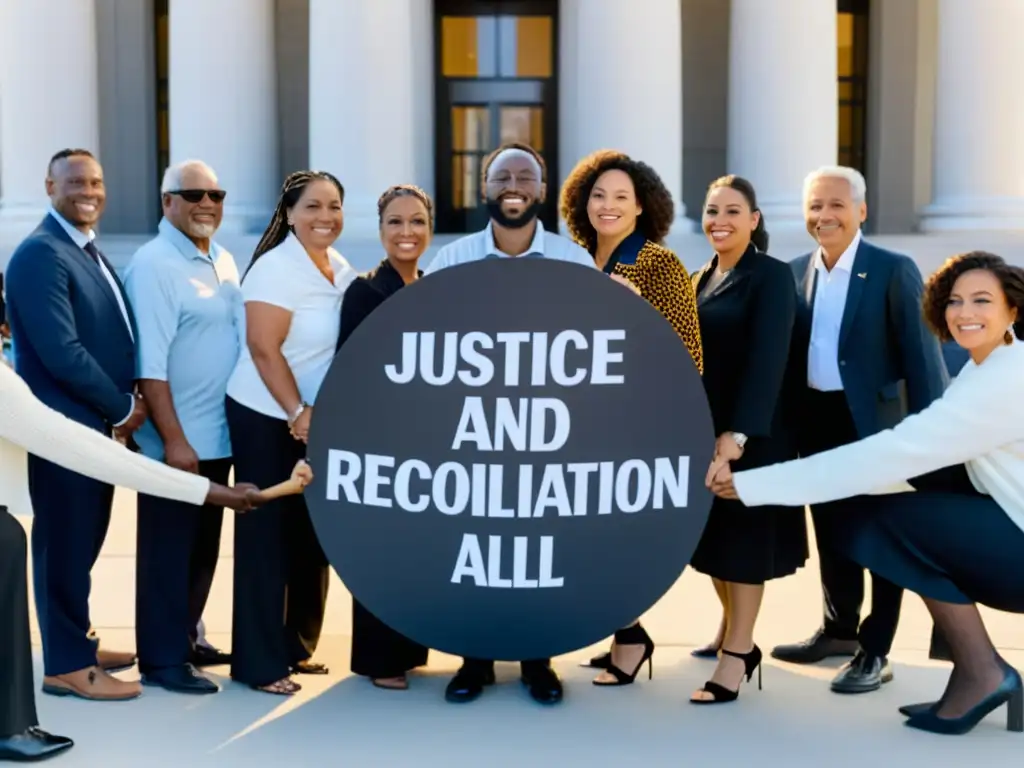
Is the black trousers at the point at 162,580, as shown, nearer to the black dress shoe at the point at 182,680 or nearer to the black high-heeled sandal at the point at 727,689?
the black dress shoe at the point at 182,680

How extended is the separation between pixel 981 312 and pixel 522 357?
159 centimetres

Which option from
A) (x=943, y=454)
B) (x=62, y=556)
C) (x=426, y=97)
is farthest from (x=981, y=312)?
(x=426, y=97)

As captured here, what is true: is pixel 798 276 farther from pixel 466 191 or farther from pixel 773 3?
pixel 466 191

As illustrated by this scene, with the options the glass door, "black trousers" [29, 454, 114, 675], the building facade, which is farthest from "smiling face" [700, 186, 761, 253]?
the glass door

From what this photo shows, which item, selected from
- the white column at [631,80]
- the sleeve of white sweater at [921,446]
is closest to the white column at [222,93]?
the white column at [631,80]

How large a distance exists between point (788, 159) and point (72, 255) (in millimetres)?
10625

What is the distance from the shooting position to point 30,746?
4.40 meters

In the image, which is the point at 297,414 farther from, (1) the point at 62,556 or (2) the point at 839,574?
(2) the point at 839,574

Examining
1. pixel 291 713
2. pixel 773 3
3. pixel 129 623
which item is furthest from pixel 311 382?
pixel 773 3

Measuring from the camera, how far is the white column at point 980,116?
14.5 metres

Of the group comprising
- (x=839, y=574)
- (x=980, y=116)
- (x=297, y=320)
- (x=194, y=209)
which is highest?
(x=980, y=116)

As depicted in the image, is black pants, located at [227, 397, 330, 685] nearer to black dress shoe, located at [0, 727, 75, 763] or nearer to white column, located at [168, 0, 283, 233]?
black dress shoe, located at [0, 727, 75, 763]

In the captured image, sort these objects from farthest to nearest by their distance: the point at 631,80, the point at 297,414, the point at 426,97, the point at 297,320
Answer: the point at 426,97 < the point at 631,80 < the point at 297,320 < the point at 297,414

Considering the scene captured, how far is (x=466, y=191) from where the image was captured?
1855 cm
